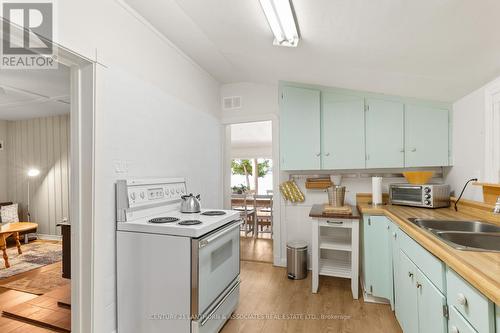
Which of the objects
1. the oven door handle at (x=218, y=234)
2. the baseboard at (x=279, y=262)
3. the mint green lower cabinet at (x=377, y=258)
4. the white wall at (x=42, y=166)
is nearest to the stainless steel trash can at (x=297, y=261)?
the baseboard at (x=279, y=262)

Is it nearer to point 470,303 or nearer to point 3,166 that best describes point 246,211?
point 470,303

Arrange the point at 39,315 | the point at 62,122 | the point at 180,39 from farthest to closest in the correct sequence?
the point at 62,122, the point at 180,39, the point at 39,315

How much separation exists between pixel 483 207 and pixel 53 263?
5086 millimetres

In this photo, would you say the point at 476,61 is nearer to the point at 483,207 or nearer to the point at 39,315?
the point at 483,207

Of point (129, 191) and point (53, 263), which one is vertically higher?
point (129, 191)

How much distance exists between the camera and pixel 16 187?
17.6 feet

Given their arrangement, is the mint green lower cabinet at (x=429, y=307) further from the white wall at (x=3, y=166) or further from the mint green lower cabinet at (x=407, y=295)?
the white wall at (x=3, y=166)

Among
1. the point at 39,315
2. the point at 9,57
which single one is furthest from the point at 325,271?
the point at 9,57

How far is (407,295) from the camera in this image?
1732 millimetres

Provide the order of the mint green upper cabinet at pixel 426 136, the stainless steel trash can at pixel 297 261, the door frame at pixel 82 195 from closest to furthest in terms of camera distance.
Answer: the door frame at pixel 82 195 < the mint green upper cabinet at pixel 426 136 < the stainless steel trash can at pixel 297 261

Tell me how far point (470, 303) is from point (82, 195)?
211cm

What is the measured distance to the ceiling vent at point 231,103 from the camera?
3596 millimetres

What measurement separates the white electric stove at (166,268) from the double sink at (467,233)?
1.40 m

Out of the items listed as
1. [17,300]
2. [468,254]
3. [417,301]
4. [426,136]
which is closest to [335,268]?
[417,301]
